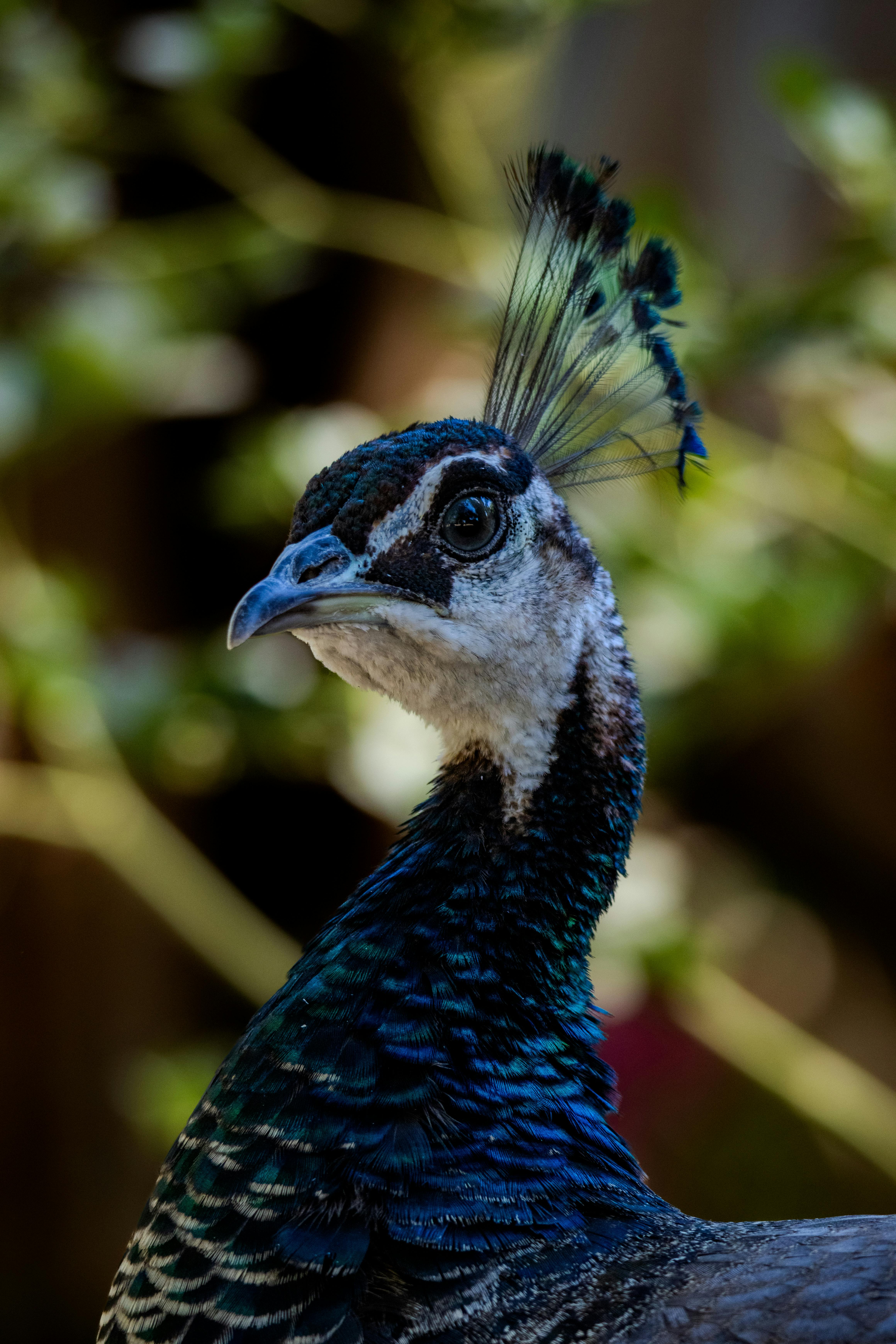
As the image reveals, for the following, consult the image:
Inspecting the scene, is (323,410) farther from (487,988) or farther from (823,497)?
(487,988)

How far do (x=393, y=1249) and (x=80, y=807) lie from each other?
45.7 inches

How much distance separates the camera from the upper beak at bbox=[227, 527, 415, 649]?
81cm

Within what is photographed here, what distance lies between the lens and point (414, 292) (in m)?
2.68

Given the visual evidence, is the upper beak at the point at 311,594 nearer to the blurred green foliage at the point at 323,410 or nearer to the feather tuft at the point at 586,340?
the feather tuft at the point at 586,340

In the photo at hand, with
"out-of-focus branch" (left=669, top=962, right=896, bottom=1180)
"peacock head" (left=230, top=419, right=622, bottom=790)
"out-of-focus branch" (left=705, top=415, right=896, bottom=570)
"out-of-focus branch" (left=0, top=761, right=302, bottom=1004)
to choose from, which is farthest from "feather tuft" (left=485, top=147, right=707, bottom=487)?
"out-of-focus branch" (left=0, top=761, right=302, bottom=1004)

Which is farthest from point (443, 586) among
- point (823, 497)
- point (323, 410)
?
point (323, 410)

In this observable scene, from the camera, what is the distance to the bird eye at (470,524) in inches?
35.7

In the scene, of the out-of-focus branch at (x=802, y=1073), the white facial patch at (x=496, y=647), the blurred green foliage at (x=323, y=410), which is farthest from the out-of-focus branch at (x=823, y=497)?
the white facial patch at (x=496, y=647)

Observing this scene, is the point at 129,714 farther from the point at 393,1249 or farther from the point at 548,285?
the point at 393,1249

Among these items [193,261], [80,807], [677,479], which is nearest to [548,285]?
[677,479]

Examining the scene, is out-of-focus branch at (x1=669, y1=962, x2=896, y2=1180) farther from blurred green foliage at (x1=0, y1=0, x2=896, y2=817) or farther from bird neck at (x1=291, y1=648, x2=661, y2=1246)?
bird neck at (x1=291, y1=648, x2=661, y2=1246)

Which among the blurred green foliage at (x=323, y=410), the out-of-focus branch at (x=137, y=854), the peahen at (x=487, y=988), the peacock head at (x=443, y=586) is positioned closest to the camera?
the peahen at (x=487, y=988)

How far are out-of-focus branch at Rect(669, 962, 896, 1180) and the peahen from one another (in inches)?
30.8

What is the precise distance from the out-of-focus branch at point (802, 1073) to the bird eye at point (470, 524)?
34.1 inches
